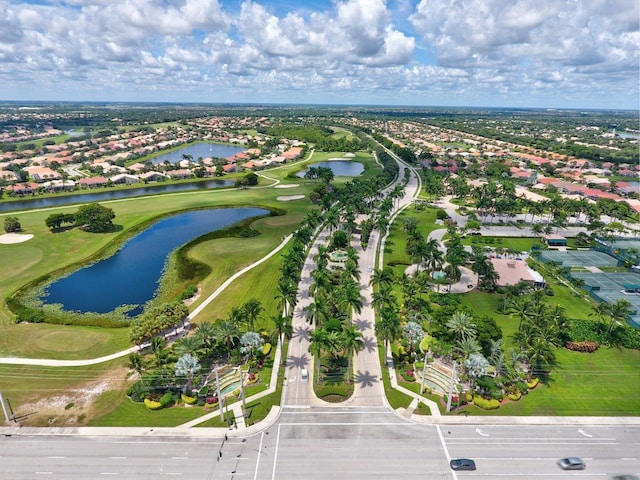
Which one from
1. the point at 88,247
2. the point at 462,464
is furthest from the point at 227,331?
the point at 88,247

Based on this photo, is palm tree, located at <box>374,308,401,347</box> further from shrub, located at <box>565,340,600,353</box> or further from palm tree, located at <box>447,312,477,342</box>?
shrub, located at <box>565,340,600,353</box>

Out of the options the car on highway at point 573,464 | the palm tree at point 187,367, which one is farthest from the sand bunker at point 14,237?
the car on highway at point 573,464

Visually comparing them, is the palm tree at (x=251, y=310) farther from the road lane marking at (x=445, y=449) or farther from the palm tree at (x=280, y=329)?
the road lane marking at (x=445, y=449)

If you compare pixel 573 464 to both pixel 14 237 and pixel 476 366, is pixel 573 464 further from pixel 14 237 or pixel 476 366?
pixel 14 237

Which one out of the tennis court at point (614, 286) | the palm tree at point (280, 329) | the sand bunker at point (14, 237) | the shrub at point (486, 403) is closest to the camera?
the shrub at point (486, 403)

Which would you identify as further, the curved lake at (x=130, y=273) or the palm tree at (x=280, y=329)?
the curved lake at (x=130, y=273)

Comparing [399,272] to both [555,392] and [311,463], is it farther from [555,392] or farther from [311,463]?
[311,463]

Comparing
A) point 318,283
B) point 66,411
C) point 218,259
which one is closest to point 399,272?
point 318,283
